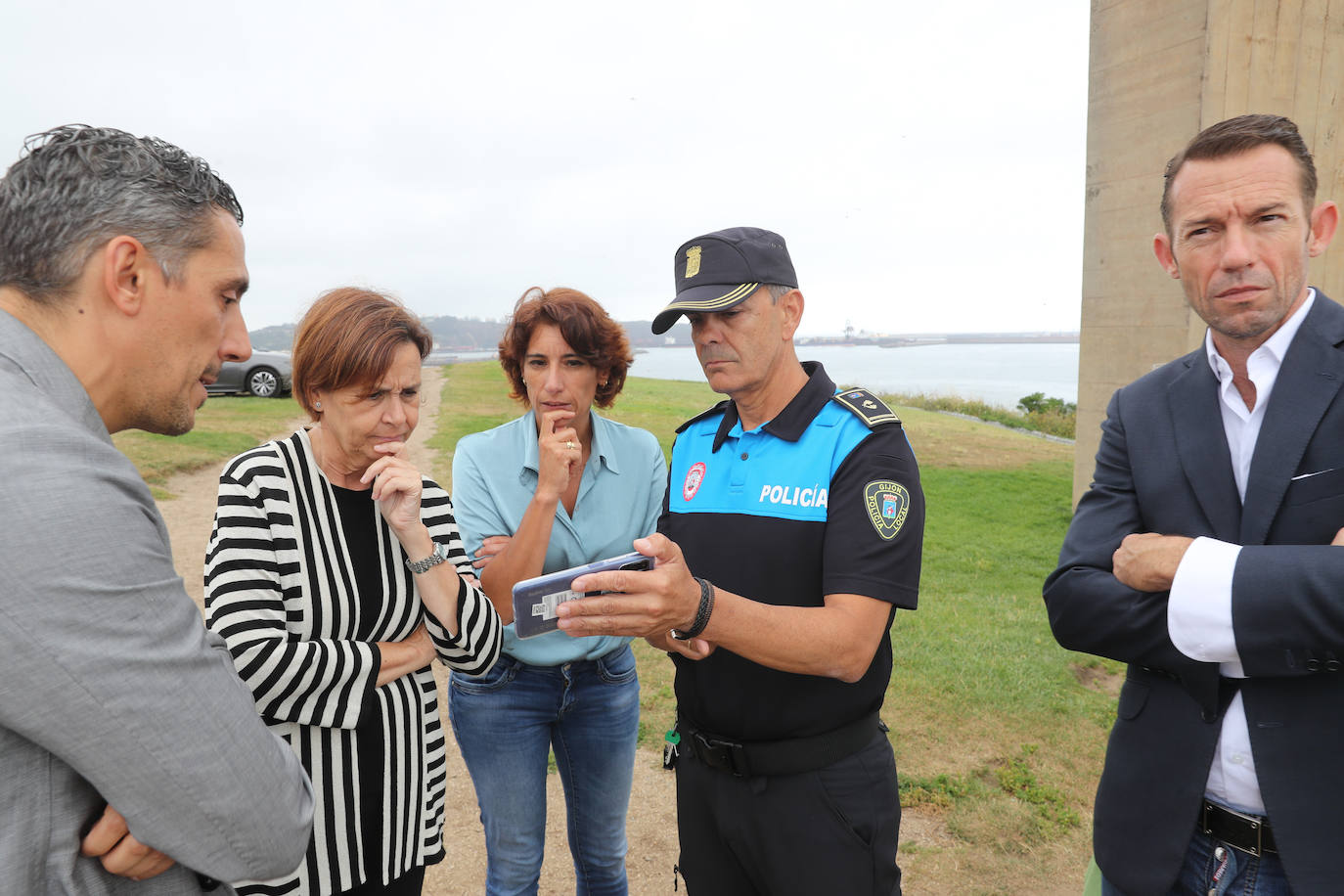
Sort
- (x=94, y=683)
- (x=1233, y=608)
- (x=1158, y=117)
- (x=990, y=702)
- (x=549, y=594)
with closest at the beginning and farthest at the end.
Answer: (x=94, y=683) → (x=1233, y=608) → (x=549, y=594) → (x=990, y=702) → (x=1158, y=117)

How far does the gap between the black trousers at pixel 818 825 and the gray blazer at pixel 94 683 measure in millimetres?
1326

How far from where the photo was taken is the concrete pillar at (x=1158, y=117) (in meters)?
6.94

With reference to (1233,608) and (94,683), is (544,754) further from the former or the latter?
(1233,608)

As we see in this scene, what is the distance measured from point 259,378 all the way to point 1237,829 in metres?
22.4

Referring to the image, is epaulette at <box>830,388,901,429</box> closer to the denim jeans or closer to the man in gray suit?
the denim jeans

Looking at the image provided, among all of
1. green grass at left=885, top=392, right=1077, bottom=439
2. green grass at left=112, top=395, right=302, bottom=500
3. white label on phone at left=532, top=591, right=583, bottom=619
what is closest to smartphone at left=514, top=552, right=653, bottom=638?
white label on phone at left=532, top=591, right=583, bottom=619

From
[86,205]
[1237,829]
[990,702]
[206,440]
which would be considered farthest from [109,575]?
[206,440]

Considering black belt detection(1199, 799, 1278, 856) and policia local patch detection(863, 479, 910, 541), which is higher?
Answer: policia local patch detection(863, 479, 910, 541)

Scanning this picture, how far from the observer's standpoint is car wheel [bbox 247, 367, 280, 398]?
806 inches

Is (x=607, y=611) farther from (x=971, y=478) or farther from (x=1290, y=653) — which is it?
(x=971, y=478)

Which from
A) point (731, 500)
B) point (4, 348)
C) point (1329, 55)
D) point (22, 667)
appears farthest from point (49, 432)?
point (1329, 55)

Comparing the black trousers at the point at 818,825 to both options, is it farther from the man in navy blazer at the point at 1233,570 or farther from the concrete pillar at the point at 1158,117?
the concrete pillar at the point at 1158,117

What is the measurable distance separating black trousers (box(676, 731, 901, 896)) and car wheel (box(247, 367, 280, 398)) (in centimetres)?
2132

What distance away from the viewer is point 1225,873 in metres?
1.85
